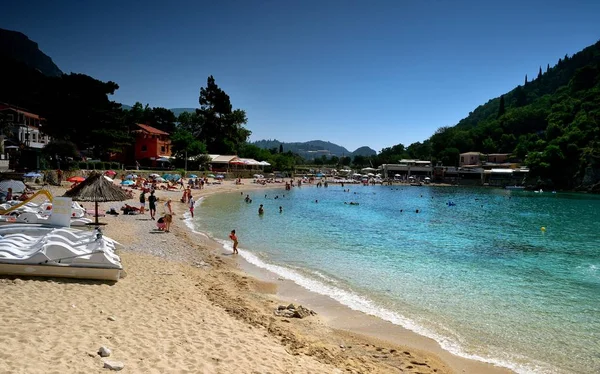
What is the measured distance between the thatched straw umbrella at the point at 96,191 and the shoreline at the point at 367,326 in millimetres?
7995

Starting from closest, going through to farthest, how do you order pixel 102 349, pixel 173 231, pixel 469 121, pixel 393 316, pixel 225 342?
pixel 102 349 < pixel 225 342 < pixel 393 316 < pixel 173 231 < pixel 469 121

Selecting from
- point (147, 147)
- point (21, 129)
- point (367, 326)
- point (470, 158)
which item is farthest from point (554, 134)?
point (21, 129)

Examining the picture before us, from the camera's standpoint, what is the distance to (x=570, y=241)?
2325 centimetres

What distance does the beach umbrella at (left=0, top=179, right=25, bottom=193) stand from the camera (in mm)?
21594

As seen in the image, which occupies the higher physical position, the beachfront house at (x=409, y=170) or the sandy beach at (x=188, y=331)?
the beachfront house at (x=409, y=170)

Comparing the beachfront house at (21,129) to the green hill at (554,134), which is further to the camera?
the green hill at (554,134)

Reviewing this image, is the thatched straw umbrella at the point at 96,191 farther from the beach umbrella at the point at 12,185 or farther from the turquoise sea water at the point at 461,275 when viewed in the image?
the beach umbrella at the point at 12,185

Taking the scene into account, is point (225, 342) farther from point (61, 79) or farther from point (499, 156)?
point (499, 156)

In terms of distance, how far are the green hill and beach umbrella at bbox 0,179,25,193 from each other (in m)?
86.4

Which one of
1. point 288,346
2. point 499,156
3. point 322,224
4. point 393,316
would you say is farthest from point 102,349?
point 499,156

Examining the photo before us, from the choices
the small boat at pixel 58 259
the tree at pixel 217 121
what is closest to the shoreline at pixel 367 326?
the small boat at pixel 58 259

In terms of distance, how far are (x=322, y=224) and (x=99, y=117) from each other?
32.7 metres

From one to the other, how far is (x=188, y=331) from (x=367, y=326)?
4657 millimetres

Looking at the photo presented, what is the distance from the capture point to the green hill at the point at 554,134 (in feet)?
243
